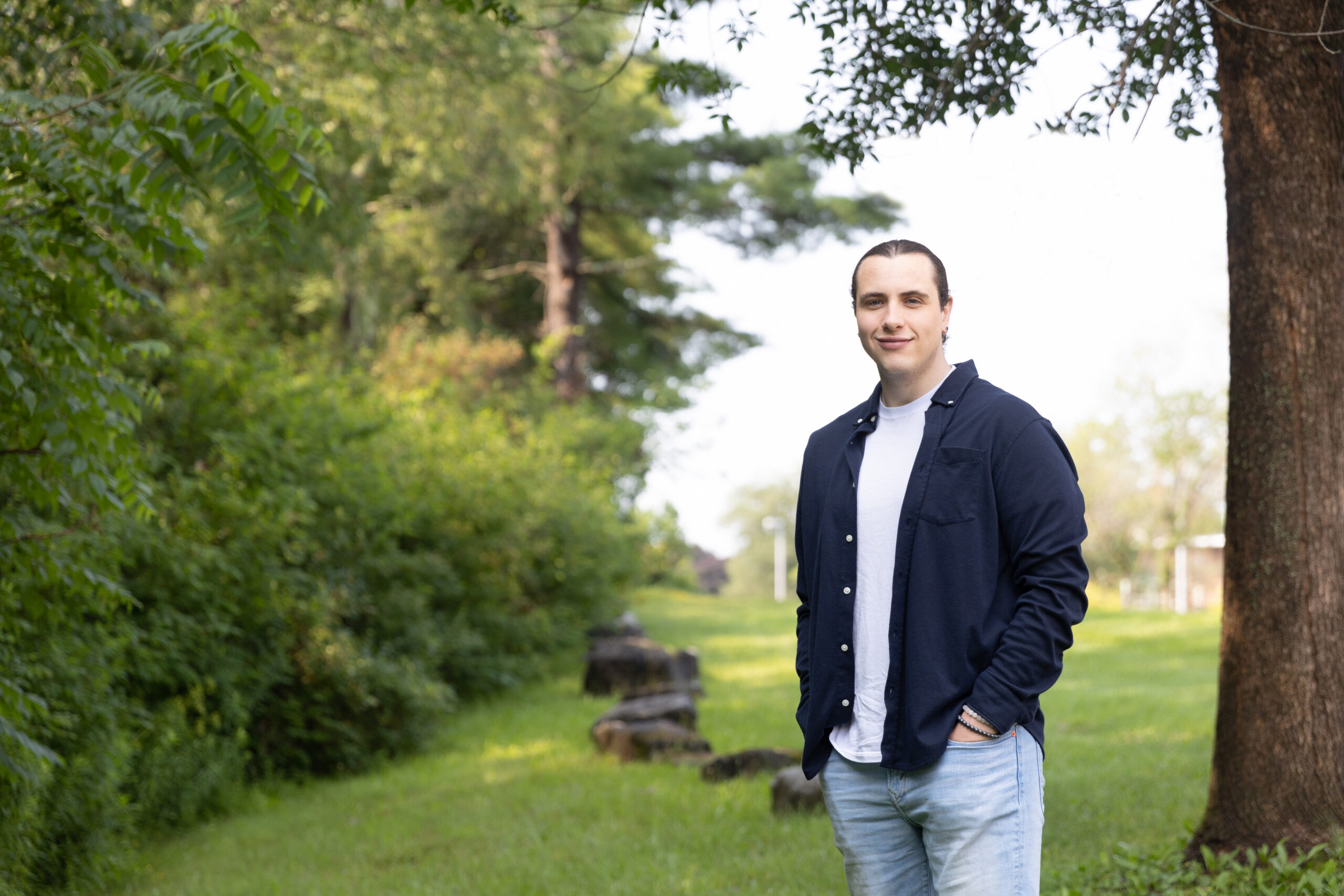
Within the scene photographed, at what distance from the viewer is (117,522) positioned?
6.32m

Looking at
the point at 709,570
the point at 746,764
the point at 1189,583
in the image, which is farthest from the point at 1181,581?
the point at 709,570

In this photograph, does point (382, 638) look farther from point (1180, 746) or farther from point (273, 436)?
point (1180, 746)

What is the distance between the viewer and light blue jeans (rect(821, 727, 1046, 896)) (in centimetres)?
255

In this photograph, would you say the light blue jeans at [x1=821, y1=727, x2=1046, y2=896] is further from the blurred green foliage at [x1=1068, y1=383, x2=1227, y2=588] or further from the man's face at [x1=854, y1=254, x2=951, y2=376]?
the blurred green foliage at [x1=1068, y1=383, x2=1227, y2=588]

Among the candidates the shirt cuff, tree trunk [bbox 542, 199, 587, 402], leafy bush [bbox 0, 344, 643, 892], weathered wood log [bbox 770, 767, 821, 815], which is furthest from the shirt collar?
tree trunk [bbox 542, 199, 587, 402]

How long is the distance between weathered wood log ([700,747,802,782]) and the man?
18.1 ft

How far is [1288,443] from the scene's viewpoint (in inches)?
196

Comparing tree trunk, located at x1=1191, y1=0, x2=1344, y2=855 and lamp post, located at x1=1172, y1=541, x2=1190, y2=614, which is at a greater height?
tree trunk, located at x1=1191, y1=0, x2=1344, y2=855

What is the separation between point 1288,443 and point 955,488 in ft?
10.1

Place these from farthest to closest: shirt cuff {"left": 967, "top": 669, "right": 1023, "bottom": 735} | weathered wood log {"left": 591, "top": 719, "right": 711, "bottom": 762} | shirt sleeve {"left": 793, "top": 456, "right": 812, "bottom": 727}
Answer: weathered wood log {"left": 591, "top": 719, "right": 711, "bottom": 762}, shirt sleeve {"left": 793, "top": 456, "right": 812, "bottom": 727}, shirt cuff {"left": 967, "top": 669, "right": 1023, "bottom": 735}

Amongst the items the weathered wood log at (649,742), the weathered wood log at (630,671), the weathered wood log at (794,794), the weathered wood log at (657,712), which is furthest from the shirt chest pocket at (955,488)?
the weathered wood log at (630,671)

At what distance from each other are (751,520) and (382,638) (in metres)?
94.4

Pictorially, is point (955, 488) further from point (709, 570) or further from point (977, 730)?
point (709, 570)

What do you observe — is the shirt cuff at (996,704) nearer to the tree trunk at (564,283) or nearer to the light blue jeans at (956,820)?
the light blue jeans at (956,820)
